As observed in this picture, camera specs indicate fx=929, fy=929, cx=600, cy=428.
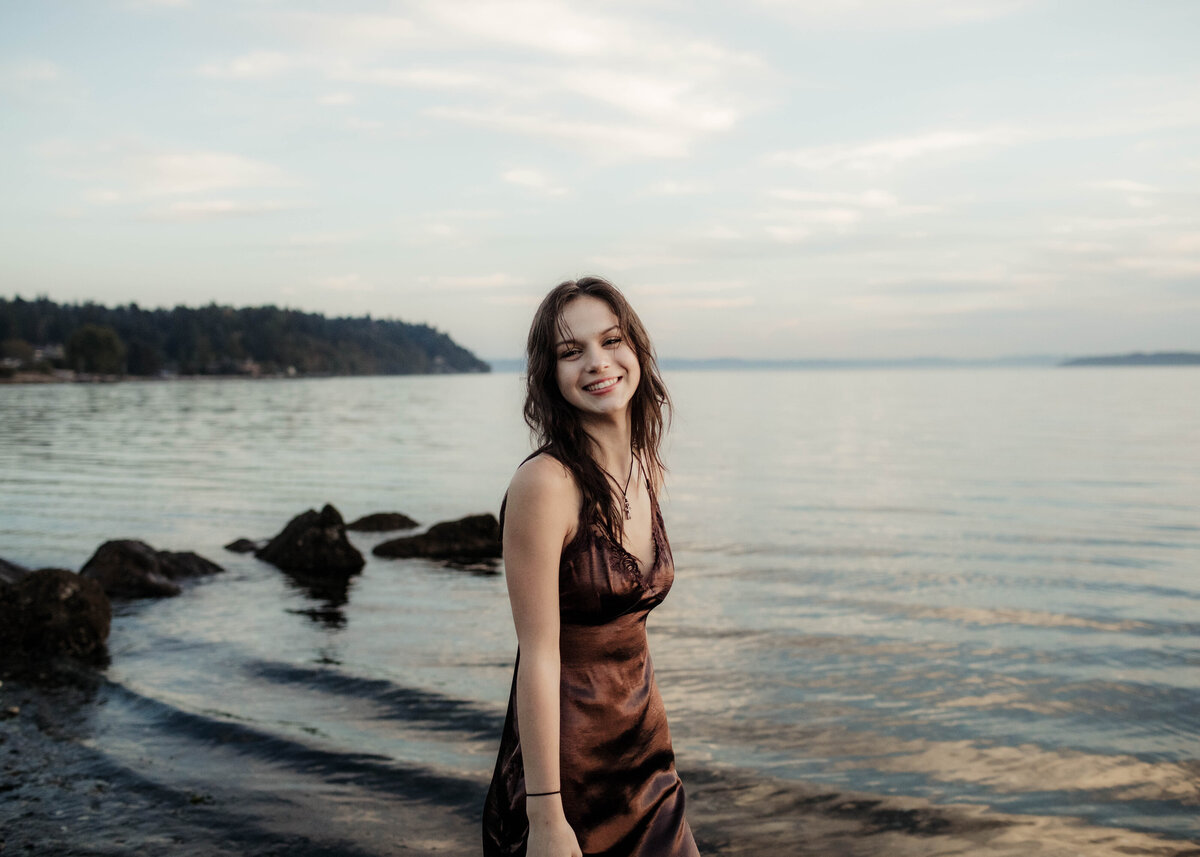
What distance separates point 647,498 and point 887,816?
4.54 metres

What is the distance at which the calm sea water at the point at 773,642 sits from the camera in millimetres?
7023

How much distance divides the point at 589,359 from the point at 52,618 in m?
8.99

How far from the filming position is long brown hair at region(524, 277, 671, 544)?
2.48m

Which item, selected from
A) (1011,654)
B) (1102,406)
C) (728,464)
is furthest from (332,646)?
(1102,406)

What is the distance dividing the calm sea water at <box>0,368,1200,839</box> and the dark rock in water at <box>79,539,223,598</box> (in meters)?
0.43

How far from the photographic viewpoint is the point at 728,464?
3250 centimetres

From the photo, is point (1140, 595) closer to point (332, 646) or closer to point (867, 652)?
point (867, 652)

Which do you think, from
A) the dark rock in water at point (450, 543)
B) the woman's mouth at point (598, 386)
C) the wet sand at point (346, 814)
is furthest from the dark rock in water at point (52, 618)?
the woman's mouth at point (598, 386)

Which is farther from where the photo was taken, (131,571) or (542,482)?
(131,571)

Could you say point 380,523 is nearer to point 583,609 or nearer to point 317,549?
point 317,549

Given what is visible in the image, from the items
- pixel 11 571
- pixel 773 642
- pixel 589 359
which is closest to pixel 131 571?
pixel 11 571

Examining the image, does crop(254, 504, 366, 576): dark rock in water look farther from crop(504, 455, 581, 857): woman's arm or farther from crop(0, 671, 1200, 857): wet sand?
crop(504, 455, 581, 857): woman's arm

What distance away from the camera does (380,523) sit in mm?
18500

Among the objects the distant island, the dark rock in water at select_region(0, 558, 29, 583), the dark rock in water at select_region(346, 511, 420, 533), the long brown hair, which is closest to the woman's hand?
the long brown hair
